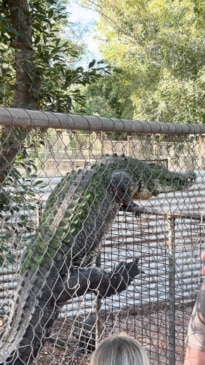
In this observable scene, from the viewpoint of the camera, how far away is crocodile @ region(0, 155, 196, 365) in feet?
7.07

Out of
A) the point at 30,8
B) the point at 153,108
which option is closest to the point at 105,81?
the point at 153,108

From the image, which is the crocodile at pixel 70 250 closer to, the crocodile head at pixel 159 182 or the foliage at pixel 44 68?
the crocodile head at pixel 159 182

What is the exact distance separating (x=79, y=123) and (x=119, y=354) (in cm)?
64

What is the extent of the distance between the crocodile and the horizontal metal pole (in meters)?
0.53

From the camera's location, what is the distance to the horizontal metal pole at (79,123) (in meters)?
1.30

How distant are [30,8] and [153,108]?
32.6ft

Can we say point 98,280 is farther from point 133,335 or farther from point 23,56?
point 23,56

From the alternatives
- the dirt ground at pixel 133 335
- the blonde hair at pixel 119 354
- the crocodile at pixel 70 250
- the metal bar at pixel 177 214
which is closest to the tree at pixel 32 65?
the crocodile at pixel 70 250

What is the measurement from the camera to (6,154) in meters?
2.11

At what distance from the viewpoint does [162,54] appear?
11.9 metres

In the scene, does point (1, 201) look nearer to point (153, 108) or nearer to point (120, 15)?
point (153, 108)

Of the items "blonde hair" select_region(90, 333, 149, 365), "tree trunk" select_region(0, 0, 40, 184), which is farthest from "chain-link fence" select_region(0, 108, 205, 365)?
"blonde hair" select_region(90, 333, 149, 365)

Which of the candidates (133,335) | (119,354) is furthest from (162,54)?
(119,354)

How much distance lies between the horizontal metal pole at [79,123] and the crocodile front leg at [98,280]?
90 centimetres
